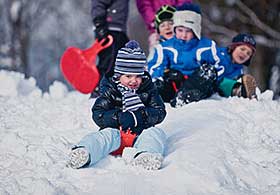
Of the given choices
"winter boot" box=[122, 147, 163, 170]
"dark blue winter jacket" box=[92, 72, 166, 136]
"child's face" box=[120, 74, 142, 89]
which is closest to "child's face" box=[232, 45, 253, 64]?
"dark blue winter jacket" box=[92, 72, 166, 136]

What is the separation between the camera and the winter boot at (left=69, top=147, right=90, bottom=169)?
509cm

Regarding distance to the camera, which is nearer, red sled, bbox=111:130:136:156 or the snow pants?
the snow pants

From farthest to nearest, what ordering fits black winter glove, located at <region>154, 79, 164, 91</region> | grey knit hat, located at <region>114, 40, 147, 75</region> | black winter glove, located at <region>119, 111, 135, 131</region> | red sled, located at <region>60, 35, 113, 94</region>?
red sled, located at <region>60, 35, 113, 94</region>, black winter glove, located at <region>154, 79, 164, 91</region>, grey knit hat, located at <region>114, 40, 147, 75</region>, black winter glove, located at <region>119, 111, 135, 131</region>

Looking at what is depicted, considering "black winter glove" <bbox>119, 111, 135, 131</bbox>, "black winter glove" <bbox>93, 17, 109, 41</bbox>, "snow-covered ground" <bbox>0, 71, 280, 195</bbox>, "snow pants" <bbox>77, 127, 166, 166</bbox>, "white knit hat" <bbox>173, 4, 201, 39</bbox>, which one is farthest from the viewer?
"black winter glove" <bbox>93, 17, 109, 41</bbox>

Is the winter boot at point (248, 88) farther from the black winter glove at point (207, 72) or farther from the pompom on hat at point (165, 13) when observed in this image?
the pompom on hat at point (165, 13)

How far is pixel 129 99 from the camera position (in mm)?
5707

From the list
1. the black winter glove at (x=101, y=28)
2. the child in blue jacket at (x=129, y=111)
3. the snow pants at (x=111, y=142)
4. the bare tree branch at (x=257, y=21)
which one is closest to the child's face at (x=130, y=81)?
the child in blue jacket at (x=129, y=111)

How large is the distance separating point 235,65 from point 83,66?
2.02 m

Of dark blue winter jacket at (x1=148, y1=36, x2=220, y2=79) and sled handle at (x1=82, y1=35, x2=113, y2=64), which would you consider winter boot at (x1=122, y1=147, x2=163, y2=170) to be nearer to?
dark blue winter jacket at (x1=148, y1=36, x2=220, y2=79)

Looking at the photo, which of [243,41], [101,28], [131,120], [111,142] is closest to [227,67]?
[243,41]

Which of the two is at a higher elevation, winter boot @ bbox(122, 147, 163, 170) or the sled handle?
the sled handle

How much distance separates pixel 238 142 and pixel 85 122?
5.61 feet

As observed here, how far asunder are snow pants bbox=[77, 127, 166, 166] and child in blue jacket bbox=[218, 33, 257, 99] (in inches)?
101

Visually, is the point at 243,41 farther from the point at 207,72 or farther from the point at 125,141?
the point at 125,141
